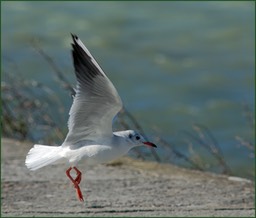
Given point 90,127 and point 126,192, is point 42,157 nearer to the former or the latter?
point 90,127

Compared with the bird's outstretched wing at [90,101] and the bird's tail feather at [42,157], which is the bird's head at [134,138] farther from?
the bird's tail feather at [42,157]

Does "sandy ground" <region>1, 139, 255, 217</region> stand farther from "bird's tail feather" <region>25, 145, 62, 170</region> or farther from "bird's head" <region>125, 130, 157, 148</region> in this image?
"bird's head" <region>125, 130, 157, 148</region>

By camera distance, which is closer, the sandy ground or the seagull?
the seagull

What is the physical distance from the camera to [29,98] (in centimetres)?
1016

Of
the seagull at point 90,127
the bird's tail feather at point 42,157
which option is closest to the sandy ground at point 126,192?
the bird's tail feather at point 42,157

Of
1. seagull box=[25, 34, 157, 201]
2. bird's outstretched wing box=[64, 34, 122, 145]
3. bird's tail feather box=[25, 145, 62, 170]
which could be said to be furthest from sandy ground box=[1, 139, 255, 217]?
bird's outstretched wing box=[64, 34, 122, 145]

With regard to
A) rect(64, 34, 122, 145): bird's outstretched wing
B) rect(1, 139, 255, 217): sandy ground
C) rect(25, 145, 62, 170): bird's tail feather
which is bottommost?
rect(1, 139, 255, 217): sandy ground

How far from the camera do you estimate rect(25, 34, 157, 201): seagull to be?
6.32m

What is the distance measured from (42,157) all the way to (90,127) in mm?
378

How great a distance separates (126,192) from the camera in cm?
775

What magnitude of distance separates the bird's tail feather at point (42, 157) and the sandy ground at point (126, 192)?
1.65 ft

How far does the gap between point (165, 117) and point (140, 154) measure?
3175 millimetres

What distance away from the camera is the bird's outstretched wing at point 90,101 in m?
6.27

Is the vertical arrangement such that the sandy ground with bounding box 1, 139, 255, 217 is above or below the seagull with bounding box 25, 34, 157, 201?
below
